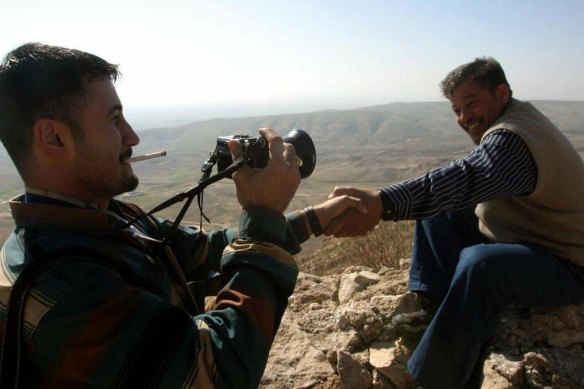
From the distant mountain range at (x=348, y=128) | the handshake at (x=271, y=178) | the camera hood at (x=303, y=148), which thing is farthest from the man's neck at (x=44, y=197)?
the distant mountain range at (x=348, y=128)

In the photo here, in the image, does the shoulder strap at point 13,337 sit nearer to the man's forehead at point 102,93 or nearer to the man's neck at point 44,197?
the man's neck at point 44,197

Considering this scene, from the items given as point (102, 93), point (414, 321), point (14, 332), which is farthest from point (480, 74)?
point (14, 332)

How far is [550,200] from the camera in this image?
3.08 m

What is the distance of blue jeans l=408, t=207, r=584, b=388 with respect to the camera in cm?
279

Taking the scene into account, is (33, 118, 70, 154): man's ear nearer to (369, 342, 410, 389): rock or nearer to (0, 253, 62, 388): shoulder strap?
(0, 253, 62, 388): shoulder strap

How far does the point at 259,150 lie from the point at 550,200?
2178 mm

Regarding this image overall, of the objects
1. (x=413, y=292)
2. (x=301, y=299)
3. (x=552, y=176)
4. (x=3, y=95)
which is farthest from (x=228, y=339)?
(x=301, y=299)

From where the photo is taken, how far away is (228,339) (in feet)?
5.37

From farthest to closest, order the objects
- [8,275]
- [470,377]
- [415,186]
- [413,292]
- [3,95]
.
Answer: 1. [413,292]
2. [415,186]
3. [470,377]
4. [3,95]
5. [8,275]

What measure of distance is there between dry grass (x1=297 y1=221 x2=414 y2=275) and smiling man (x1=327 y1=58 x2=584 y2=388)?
3320mm

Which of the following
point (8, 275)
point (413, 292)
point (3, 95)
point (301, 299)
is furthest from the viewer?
point (301, 299)

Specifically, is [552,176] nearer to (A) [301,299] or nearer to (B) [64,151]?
(A) [301,299]

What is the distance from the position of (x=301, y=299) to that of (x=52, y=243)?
3.21 m

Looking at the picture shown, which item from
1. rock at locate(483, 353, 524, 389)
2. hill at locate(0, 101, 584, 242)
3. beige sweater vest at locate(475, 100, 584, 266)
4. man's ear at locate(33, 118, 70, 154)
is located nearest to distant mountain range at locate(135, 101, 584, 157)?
hill at locate(0, 101, 584, 242)
